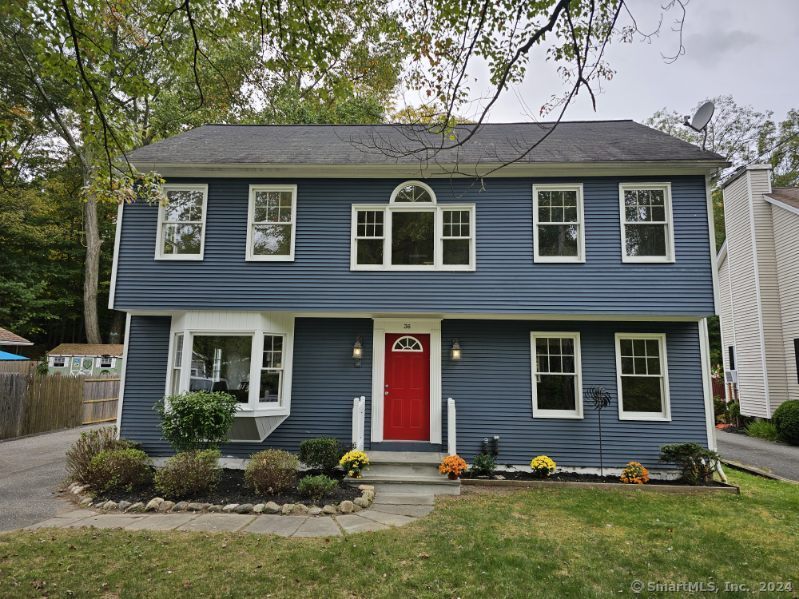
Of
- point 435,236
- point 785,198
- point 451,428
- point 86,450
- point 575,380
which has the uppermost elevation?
point 785,198

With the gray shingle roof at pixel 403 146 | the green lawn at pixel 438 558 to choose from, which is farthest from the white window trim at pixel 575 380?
the gray shingle roof at pixel 403 146

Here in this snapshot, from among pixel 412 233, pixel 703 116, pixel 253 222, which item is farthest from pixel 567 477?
pixel 703 116

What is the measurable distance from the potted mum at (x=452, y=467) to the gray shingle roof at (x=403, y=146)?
5.59 meters

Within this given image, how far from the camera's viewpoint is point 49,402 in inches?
524

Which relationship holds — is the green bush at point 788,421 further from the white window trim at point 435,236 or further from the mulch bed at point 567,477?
the white window trim at point 435,236

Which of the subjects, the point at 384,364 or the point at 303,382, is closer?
the point at 303,382

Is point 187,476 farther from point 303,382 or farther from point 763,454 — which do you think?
point 763,454

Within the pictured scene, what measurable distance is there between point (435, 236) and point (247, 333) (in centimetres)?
420

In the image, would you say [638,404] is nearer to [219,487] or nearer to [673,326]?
[673,326]

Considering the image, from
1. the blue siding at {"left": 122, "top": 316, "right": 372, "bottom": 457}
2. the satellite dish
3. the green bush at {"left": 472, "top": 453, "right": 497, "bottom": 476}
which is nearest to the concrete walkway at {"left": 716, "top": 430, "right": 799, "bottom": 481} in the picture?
the green bush at {"left": 472, "top": 453, "right": 497, "bottom": 476}

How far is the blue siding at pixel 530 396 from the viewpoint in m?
8.95

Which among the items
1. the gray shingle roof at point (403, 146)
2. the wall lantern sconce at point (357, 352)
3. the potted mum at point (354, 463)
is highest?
the gray shingle roof at point (403, 146)

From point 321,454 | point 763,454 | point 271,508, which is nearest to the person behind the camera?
point 271,508

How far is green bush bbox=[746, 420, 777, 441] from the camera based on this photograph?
13836 mm
